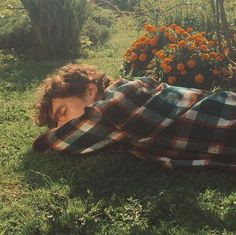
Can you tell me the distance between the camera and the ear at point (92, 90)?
157 inches

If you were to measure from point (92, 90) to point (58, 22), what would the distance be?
3.38m

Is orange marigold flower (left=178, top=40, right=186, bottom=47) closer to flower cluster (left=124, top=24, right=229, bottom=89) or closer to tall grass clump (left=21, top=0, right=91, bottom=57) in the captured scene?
flower cluster (left=124, top=24, right=229, bottom=89)

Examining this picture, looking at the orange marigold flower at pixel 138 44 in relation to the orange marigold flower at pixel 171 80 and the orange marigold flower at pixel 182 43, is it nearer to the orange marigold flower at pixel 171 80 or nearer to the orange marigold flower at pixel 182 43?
the orange marigold flower at pixel 182 43

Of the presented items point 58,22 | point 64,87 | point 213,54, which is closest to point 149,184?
point 64,87

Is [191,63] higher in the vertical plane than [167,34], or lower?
lower

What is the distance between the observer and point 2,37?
25.0 ft

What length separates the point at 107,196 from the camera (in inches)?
122

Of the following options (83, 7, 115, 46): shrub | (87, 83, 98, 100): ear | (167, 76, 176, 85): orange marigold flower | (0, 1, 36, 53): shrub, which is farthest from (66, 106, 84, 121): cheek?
(83, 7, 115, 46): shrub

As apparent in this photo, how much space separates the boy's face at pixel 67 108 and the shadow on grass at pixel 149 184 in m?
0.36

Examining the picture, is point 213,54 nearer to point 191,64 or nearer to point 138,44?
point 191,64

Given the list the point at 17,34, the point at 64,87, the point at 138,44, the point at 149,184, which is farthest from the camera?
the point at 17,34

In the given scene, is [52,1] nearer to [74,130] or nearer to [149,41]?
[149,41]

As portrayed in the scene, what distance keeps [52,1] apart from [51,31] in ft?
1.31

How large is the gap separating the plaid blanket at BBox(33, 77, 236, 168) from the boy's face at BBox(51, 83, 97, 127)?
0.23 m
